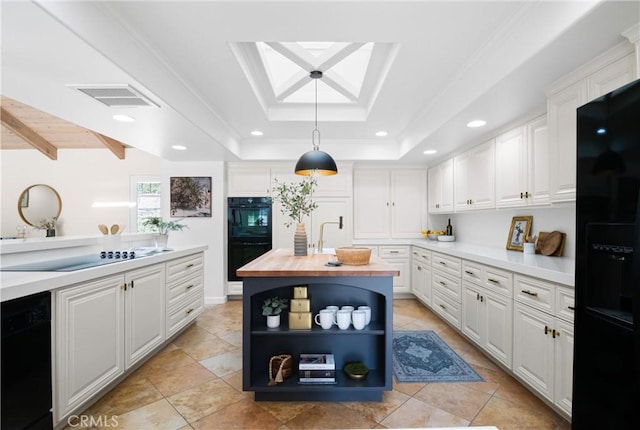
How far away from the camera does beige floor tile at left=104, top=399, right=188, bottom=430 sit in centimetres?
184

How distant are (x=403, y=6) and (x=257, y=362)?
2502 mm

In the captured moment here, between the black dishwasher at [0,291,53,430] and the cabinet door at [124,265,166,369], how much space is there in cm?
67

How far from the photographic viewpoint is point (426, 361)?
2656 mm

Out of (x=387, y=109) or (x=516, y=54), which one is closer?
(x=516, y=54)

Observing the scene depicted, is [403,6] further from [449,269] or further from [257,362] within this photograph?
[449,269]

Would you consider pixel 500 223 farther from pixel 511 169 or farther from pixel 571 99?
pixel 571 99

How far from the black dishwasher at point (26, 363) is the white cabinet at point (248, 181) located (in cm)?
321

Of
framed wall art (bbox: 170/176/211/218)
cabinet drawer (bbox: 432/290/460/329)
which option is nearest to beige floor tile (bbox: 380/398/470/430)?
cabinet drawer (bbox: 432/290/460/329)

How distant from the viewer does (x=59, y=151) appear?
20.6 ft

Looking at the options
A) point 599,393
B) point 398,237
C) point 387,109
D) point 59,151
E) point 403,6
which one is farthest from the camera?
point 59,151

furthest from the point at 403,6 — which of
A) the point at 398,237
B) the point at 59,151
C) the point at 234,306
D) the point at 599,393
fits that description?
the point at 59,151

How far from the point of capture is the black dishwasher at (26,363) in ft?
4.63

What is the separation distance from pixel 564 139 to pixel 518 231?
4.66 feet

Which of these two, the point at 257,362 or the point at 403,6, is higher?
the point at 403,6
